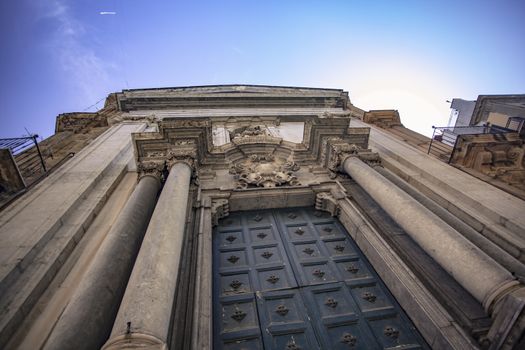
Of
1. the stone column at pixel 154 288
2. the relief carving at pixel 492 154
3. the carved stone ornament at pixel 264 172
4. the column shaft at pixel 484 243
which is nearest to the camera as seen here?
the stone column at pixel 154 288

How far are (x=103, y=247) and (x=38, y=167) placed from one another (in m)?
4.68

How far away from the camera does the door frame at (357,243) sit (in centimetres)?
411

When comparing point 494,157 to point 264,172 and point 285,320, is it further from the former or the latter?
point 285,320

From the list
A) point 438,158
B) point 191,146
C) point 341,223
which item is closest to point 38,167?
point 191,146

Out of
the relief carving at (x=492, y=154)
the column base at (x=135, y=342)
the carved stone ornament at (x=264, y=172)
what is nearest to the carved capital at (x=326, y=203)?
the carved stone ornament at (x=264, y=172)

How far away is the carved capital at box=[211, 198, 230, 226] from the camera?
6.74m

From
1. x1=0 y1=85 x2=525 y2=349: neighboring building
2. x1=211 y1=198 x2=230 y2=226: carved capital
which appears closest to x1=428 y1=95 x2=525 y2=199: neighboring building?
x1=0 y1=85 x2=525 y2=349: neighboring building

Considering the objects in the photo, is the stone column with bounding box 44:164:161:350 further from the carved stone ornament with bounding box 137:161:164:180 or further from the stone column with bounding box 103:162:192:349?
the carved stone ornament with bounding box 137:161:164:180

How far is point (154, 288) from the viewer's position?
3420mm

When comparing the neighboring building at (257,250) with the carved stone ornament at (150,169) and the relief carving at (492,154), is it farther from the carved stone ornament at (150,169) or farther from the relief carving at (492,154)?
the relief carving at (492,154)

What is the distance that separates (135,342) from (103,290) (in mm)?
1271

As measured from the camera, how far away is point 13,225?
5.04 meters

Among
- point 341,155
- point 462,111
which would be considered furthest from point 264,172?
point 462,111

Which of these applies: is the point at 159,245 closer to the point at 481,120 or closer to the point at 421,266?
the point at 421,266
